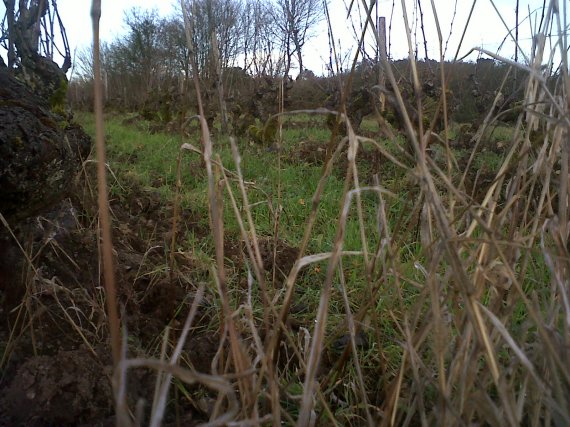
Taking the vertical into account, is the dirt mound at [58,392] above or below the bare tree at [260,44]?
below

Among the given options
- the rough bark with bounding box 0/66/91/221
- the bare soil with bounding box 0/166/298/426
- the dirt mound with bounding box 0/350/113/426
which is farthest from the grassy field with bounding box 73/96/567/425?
the rough bark with bounding box 0/66/91/221

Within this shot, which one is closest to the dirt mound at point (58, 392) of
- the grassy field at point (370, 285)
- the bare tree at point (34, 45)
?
the grassy field at point (370, 285)

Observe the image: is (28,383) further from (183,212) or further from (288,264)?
(183,212)

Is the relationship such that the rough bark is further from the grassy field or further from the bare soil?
the grassy field

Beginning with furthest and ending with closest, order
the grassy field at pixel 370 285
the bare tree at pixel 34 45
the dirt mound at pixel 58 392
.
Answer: the bare tree at pixel 34 45
the dirt mound at pixel 58 392
the grassy field at pixel 370 285

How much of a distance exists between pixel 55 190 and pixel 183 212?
4.50ft

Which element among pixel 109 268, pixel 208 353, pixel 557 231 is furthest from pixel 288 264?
pixel 109 268

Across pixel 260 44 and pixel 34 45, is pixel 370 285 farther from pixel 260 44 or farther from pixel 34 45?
pixel 260 44

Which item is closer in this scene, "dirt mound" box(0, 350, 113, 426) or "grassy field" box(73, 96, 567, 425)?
"grassy field" box(73, 96, 567, 425)

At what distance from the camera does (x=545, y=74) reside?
1.17 meters

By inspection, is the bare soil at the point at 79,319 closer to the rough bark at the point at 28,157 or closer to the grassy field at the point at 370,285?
the grassy field at the point at 370,285

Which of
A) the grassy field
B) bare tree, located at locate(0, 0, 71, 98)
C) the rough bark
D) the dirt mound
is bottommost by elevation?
the dirt mound

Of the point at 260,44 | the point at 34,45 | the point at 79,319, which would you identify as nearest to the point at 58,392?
the point at 79,319

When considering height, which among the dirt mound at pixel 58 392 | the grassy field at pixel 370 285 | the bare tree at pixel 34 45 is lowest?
the dirt mound at pixel 58 392
